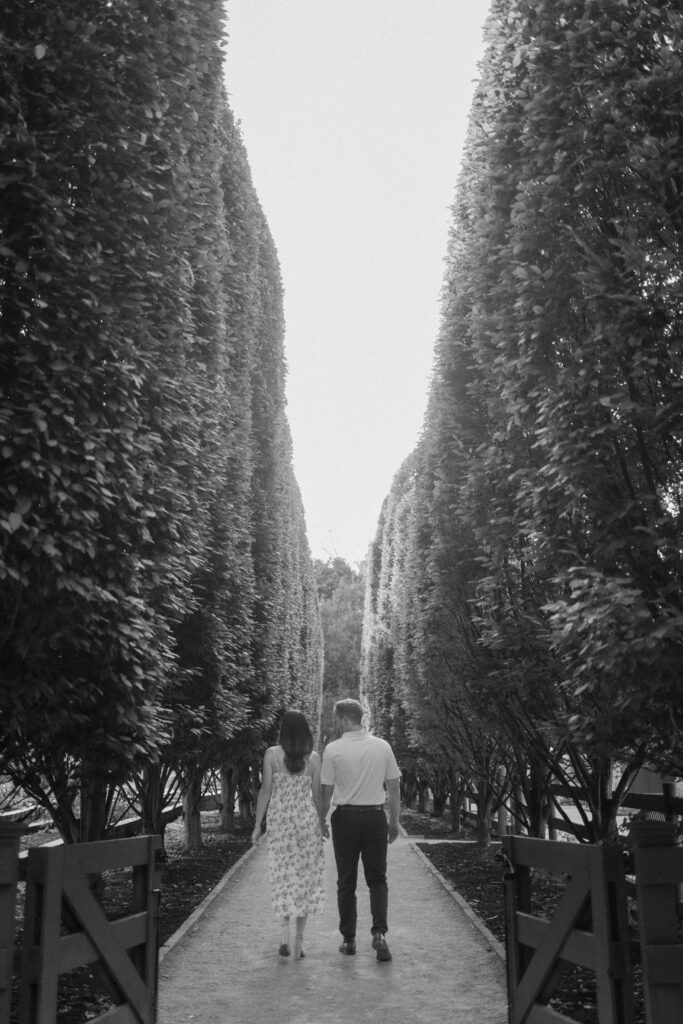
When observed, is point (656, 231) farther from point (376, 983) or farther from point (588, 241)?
point (376, 983)

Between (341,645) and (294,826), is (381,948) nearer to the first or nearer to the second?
(294,826)

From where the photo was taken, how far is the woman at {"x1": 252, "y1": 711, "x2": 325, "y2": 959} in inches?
318

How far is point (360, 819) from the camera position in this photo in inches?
313

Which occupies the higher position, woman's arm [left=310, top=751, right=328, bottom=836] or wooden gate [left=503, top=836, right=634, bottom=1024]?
woman's arm [left=310, top=751, right=328, bottom=836]

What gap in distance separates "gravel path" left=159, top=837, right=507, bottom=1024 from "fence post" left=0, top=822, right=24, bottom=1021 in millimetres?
2158

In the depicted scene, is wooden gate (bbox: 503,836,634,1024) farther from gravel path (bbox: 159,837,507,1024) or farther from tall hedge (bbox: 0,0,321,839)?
tall hedge (bbox: 0,0,321,839)

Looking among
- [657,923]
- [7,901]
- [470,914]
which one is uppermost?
[7,901]

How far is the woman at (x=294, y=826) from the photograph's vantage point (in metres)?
8.08

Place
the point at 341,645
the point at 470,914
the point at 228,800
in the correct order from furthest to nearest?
the point at 341,645
the point at 228,800
the point at 470,914

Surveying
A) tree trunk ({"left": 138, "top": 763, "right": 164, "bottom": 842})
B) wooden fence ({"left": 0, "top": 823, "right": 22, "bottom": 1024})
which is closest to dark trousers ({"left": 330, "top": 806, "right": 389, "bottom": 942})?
wooden fence ({"left": 0, "top": 823, "right": 22, "bottom": 1024})

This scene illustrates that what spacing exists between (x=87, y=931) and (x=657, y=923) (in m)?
2.79

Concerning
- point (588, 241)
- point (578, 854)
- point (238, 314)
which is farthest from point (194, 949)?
point (238, 314)

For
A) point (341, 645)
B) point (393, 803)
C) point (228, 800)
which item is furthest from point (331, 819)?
point (341, 645)

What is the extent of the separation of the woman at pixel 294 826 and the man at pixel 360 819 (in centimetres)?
23
